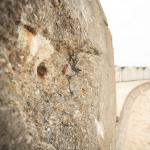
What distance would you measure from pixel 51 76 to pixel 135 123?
5812mm

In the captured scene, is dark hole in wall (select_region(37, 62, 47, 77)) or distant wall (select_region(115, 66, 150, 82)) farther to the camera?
distant wall (select_region(115, 66, 150, 82))

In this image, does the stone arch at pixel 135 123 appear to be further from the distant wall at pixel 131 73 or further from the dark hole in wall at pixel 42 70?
the dark hole in wall at pixel 42 70

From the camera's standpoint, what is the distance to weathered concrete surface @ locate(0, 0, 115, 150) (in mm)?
1261

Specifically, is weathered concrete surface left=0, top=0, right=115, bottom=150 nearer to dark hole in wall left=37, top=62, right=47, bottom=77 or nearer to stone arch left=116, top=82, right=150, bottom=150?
dark hole in wall left=37, top=62, right=47, bottom=77

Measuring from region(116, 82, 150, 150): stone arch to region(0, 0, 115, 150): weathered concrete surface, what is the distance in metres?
2.59

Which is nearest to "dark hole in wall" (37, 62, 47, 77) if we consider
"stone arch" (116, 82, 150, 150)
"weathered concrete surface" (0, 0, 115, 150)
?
"weathered concrete surface" (0, 0, 115, 150)

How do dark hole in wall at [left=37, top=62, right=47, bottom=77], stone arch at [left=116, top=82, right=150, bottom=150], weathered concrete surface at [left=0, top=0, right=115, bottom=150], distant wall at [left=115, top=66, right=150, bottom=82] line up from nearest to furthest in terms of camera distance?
weathered concrete surface at [left=0, top=0, right=115, bottom=150] → dark hole in wall at [left=37, top=62, right=47, bottom=77] → stone arch at [left=116, top=82, right=150, bottom=150] → distant wall at [left=115, top=66, right=150, bottom=82]

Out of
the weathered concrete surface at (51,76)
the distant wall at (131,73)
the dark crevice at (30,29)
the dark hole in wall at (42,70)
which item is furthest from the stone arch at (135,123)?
the dark crevice at (30,29)

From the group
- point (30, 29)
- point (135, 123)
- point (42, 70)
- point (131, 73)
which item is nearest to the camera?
point (30, 29)

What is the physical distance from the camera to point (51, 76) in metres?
1.67

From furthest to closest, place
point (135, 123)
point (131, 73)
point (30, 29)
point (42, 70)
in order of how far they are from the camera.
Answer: point (131, 73), point (135, 123), point (42, 70), point (30, 29)

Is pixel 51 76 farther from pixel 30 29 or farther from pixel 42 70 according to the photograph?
pixel 30 29

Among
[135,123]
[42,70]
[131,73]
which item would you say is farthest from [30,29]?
[131,73]

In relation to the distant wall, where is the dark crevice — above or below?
below
